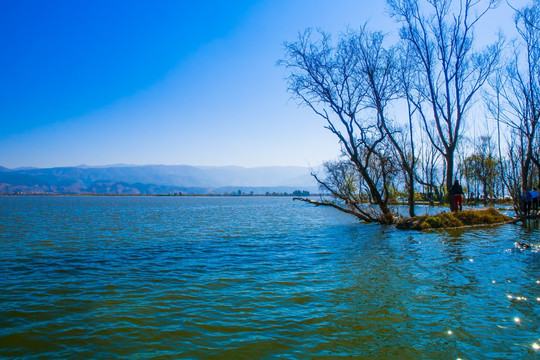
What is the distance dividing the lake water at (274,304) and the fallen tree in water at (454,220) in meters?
7.93

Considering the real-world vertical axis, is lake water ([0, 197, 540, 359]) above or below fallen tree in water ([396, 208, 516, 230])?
below

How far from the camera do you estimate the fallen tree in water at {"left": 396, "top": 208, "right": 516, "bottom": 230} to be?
2142 centimetres

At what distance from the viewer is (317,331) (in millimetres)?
5684

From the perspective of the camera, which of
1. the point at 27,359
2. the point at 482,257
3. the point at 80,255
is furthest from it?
the point at 80,255

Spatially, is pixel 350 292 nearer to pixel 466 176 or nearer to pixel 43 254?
pixel 43 254

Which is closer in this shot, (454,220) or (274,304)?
(274,304)

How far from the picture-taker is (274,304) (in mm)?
7172

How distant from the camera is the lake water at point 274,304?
512 centimetres

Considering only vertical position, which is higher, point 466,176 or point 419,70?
point 419,70

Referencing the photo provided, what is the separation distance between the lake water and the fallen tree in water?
26.0 feet

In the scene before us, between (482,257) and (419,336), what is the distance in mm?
7829

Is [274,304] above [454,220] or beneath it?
beneath

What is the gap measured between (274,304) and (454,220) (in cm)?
1905

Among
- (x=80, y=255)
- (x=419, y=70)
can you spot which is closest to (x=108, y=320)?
(x=80, y=255)
